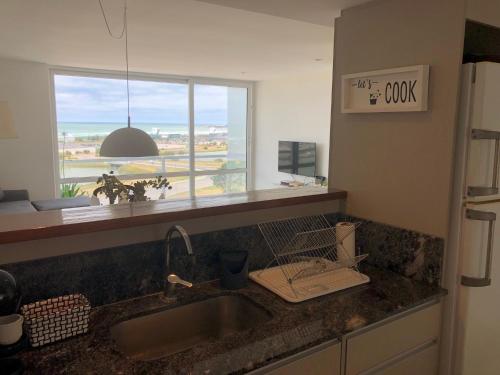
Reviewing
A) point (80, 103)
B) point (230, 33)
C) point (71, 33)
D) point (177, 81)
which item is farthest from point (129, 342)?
point (177, 81)

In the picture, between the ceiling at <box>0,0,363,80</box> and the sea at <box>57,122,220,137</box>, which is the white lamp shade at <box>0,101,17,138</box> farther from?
the sea at <box>57,122,220,137</box>

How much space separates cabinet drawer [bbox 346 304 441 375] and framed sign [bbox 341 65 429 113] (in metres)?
0.84

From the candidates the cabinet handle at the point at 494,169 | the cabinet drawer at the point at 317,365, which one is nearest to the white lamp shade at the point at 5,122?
the cabinet drawer at the point at 317,365

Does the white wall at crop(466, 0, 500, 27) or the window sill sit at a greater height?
the white wall at crop(466, 0, 500, 27)

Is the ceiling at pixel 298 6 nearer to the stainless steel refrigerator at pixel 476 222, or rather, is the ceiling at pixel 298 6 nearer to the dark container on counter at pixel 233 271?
the stainless steel refrigerator at pixel 476 222

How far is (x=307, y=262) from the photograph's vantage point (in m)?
1.91

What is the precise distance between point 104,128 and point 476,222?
6.08 metres

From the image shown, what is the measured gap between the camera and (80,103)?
6.36 meters

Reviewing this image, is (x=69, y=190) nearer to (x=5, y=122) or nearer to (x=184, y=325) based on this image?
(x=5, y=122)

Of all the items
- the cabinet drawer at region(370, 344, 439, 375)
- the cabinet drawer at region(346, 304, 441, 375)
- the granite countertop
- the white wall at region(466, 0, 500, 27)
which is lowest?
the cabinet drawer at region(370, 344, 439, 375)

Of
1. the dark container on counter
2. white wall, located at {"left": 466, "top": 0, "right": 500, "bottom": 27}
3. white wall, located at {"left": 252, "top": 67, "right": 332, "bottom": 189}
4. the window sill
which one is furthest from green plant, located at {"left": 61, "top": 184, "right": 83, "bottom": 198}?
white wall, located at {"left": 466, "top": 0, "right": 500, "bottom": 27}

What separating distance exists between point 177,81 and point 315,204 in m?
5.66

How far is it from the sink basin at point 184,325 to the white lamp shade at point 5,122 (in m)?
0.82

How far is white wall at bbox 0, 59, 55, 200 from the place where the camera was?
5715mm
